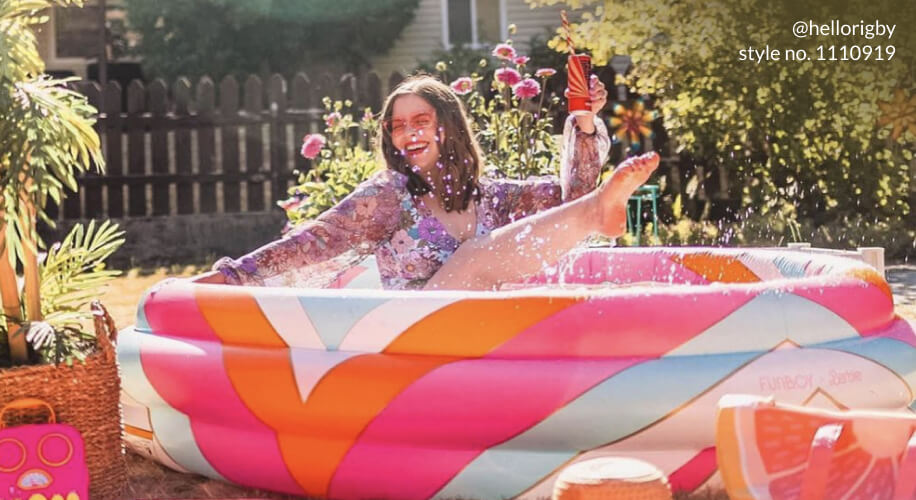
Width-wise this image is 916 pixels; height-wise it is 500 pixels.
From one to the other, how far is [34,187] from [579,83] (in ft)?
5.41

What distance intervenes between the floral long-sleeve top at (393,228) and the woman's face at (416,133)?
79 mm

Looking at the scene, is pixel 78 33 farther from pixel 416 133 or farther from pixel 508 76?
pixel 416 133

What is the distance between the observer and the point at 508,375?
2605mm

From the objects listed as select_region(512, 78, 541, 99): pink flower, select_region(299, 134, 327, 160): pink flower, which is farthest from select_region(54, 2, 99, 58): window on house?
select_region(512, 78, 541, 99): pink flower

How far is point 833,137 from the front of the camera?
8.75 meters

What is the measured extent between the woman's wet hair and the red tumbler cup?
0.34 metres

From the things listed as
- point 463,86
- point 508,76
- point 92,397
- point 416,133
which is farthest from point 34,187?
point 508,76

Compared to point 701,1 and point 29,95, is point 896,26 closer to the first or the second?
point 701,1

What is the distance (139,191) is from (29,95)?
738cm

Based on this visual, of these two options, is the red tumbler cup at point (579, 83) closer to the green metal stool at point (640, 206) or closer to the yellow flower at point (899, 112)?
the green metal stool at point (640, 206)

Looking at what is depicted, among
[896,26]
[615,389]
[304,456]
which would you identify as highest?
[896,26]

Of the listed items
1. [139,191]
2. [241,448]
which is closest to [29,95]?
[241,448]

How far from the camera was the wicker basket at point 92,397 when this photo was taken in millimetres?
2713

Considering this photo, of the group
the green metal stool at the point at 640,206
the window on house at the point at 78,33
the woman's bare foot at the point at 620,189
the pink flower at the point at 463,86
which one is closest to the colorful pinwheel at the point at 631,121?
the green metal stool at the point at 640,206
